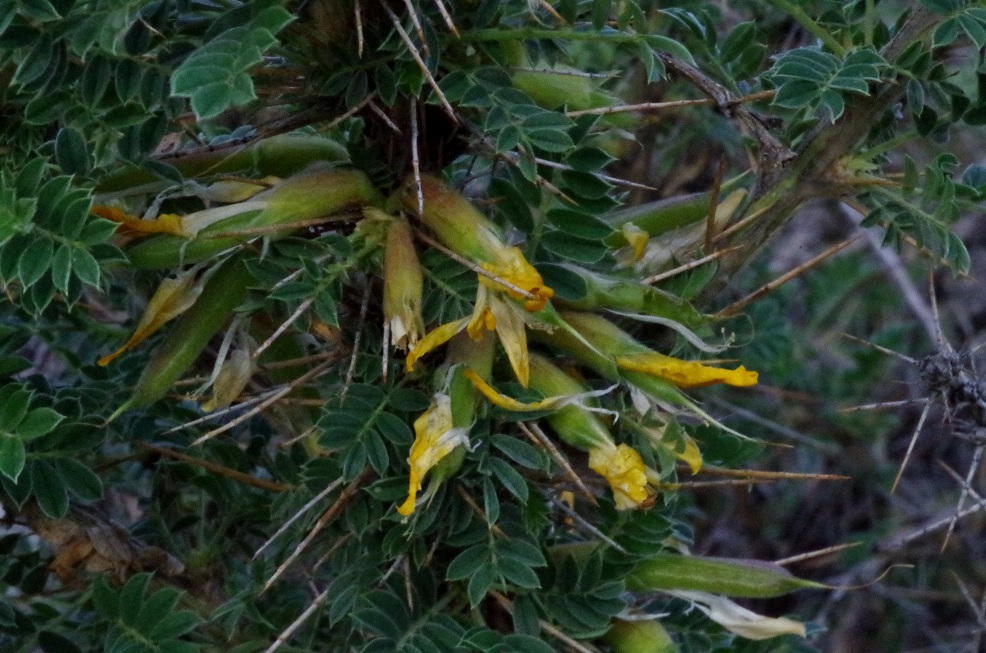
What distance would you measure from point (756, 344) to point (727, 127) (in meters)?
0.39

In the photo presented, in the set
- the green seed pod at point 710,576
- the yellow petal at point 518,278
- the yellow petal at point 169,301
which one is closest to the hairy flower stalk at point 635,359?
the yellow petal at point 518,278

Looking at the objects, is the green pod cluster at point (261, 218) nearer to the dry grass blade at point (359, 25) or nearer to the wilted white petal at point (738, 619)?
the dry grass blade at point (359, 25)

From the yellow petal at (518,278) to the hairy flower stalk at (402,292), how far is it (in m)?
0.07

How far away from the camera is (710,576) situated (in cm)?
121

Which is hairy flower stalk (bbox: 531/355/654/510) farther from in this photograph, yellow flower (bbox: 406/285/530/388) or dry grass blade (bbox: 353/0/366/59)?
dry grass blade (bbox: 353/0/366/59)

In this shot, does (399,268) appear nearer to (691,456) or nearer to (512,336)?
(512,336)

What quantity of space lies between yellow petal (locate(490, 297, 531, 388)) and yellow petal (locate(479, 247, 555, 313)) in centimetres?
2

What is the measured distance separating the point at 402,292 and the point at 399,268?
0.02 m

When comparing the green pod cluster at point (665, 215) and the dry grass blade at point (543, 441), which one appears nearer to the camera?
the dry grass blade at point (543, 441)

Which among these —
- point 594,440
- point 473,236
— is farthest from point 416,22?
point 594,440

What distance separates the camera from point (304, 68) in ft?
3.53

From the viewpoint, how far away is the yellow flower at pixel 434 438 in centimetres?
102

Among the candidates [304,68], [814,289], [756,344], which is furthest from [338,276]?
[814,289]

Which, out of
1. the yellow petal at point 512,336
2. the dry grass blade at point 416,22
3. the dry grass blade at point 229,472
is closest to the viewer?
the dry grass blade at point 416,22
